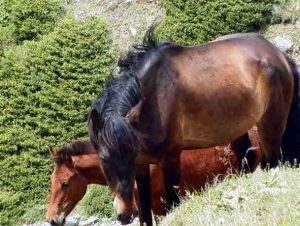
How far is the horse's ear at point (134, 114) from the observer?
508 cm

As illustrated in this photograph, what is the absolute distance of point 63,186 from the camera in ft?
23.7

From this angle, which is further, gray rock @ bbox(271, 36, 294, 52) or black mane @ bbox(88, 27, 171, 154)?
gray rock @ bbox(271, 36, 294, 52)

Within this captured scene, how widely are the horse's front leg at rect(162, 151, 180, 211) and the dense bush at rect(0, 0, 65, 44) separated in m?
8.76

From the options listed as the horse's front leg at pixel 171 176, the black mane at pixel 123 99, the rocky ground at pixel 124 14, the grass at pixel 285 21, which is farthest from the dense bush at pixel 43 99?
the horse's front leg at pixel 171 176

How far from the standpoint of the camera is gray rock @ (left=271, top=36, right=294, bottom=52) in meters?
11.4

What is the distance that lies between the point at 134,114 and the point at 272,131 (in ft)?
5.63

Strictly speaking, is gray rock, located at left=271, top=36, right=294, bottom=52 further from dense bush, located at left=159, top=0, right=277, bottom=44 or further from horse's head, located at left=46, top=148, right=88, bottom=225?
horse's head, located at left=46, top=148, right=88, bottom=225

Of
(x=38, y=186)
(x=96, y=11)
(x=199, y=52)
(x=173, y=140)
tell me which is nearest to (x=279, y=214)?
(x=173, y=140)

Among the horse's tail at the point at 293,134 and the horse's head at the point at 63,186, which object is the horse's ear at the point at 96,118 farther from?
the horse's tail at the point at 293,134

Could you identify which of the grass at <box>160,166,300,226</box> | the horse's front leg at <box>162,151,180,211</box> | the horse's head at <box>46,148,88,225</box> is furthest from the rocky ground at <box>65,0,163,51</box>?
the grass at <box>160,166,300,226</box>

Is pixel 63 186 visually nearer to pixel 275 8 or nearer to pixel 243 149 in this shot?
pixel 243 149

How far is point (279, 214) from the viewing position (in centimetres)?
376

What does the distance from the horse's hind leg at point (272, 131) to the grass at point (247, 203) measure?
125 centimetres

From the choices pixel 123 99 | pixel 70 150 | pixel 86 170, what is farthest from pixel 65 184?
pixel 123 99
